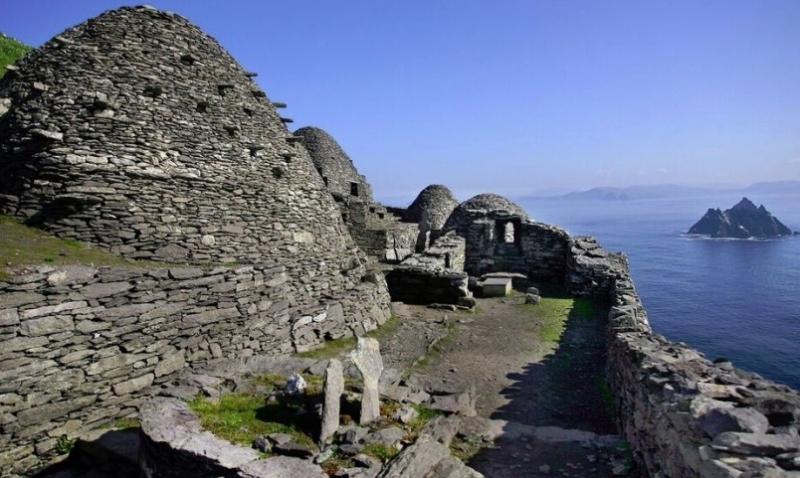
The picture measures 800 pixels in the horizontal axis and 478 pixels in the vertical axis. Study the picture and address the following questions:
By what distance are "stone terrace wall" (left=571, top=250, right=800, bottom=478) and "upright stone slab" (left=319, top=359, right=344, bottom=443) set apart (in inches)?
148

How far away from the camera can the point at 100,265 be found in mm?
8609

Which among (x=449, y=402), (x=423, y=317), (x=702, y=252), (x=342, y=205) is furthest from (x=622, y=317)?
(x=702, y=252)

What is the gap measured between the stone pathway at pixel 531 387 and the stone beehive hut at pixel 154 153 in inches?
172

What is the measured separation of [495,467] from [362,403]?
1.96 m

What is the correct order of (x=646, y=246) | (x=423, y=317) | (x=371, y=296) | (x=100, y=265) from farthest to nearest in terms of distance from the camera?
(x=646, y=246) → (x=423, y=317) → (x=371, y=296) → (x=100, y=265)

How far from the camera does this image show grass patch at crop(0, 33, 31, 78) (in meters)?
17.6

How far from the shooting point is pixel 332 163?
29.9 meters

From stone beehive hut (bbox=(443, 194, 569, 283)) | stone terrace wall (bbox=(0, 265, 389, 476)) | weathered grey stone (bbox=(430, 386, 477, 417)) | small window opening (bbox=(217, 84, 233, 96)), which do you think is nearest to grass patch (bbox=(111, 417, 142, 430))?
stone terrace wall (bbox=(0, 265, 389, 476))

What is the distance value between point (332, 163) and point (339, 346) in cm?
1961

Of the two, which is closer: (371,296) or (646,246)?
(371,296)

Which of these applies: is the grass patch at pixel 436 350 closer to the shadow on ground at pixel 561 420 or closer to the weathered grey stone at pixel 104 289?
the shadow on ground at pixel 561 420

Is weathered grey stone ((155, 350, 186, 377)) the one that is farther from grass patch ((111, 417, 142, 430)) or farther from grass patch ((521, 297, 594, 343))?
grass patch ((521, 297, 594, 343))

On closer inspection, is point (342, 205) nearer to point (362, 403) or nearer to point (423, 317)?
point (423, 317)

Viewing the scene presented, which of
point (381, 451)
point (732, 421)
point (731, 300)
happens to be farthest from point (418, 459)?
point (731, 300)
